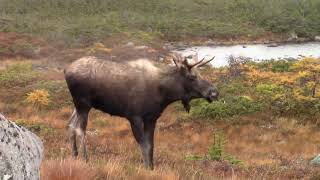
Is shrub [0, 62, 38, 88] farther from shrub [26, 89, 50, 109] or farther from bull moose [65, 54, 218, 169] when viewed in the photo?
bull moose [65, 54, 218, 169]

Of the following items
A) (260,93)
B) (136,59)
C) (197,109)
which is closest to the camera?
(136,59)

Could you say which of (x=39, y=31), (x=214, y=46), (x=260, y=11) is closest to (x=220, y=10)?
(x=260, y=11)

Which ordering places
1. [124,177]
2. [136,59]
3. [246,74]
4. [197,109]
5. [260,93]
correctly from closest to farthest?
[124,177]
[136,59]
[197,109]
[260,93]
[246,74]

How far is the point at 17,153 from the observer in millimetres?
3605

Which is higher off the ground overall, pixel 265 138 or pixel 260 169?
pixel 260 169

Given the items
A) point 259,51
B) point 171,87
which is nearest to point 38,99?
point 171,87

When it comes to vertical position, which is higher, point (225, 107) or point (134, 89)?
point (134, 89)

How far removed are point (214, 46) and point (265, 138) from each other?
44.3 m

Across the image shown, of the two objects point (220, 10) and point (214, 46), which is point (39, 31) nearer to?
point (214, 46)

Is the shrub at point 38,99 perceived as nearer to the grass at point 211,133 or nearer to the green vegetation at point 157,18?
the grass at point 211,133

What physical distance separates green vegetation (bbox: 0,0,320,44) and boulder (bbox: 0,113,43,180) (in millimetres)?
53828

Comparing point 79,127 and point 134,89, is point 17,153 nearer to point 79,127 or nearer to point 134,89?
point 134,89

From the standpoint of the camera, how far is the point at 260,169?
11172mm

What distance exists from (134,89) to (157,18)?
65.1 meters
